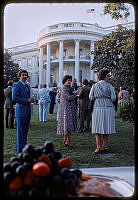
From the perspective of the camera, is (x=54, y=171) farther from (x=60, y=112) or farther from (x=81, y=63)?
(x=81, y=63)

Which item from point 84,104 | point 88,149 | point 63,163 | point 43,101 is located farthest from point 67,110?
point 43,101

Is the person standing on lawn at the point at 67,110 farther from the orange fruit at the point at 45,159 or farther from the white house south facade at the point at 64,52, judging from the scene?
the white house south facade at the point at 64,52

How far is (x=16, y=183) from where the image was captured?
4.23 feet

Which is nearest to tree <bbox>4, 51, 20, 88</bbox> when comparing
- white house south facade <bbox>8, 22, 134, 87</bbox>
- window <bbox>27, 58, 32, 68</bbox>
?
white house south facade <bbox>8, 22, 134, 87</bbox>

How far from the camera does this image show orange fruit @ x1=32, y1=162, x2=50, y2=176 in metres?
1.27

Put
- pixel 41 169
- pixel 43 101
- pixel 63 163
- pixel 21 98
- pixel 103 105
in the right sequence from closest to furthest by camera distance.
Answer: pixel 41 169
pixel 63 163
pixel 21 98
pixel 103 105
pixel 43 101

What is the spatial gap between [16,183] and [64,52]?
40.3m

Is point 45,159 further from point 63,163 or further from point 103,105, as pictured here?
point 103,105

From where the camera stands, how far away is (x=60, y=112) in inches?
234

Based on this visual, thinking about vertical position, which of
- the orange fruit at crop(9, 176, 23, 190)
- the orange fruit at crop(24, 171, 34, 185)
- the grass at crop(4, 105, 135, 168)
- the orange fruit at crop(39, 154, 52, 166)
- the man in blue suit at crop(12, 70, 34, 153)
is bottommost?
the grass at crop(4, 105, 135, 168)

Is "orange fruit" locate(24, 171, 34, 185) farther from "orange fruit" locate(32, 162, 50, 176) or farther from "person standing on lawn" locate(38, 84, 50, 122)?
"person standing on lawn" locate(38, 84, 50, 122)

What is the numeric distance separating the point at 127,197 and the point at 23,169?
485 mm

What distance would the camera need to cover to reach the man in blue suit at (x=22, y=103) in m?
4.71

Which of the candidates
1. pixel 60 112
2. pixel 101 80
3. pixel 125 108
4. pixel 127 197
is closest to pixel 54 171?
pixel 127 197
